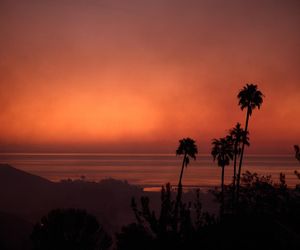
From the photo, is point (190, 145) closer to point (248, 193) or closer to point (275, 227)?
point (248, 193)

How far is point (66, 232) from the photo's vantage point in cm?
4147

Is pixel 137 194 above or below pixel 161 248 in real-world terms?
below

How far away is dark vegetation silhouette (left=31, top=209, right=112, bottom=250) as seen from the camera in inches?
1574

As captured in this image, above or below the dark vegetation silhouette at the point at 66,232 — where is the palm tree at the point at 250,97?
above

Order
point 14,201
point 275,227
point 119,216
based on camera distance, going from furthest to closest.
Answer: point 14,201 < point 119,216 < point 275,227

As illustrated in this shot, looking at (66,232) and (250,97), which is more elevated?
(250,97)

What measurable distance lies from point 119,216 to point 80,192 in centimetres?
3195

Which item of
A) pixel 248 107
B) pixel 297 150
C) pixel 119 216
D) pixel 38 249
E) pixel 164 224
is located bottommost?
pixel 119 216

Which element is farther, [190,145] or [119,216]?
[119,216]

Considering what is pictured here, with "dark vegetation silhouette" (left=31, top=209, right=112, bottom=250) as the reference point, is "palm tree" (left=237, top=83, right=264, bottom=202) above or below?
above

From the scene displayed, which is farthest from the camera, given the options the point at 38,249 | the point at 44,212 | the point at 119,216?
the point at 119,216

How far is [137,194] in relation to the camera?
7687 inches

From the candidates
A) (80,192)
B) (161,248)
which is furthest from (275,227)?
(80,192)

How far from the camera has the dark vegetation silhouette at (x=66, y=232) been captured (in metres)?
40.0
